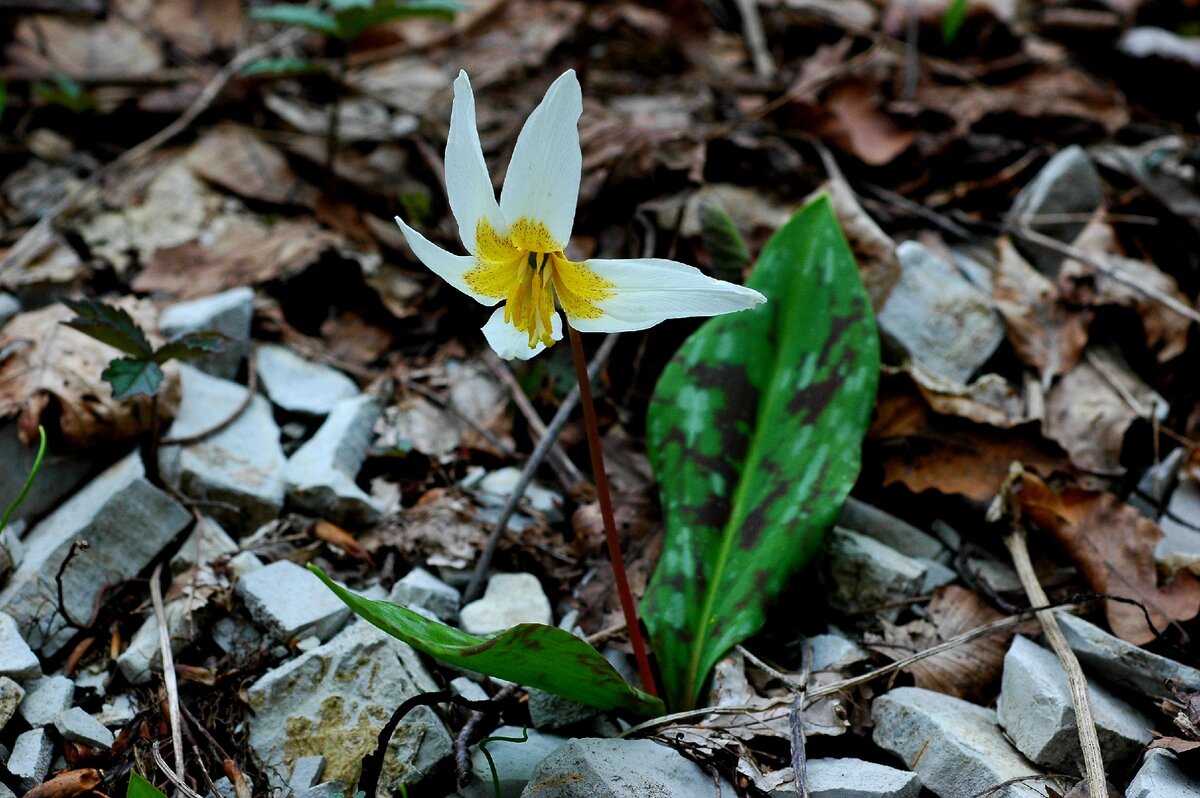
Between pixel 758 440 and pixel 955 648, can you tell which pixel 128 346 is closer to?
pixel 758 440

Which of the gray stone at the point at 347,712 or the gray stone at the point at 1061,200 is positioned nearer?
the gray stone at the point at 347,712

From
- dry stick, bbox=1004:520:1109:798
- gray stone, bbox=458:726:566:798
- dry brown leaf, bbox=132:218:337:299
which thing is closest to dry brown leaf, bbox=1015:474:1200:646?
dry stick, bbox=1004:520:1109:798

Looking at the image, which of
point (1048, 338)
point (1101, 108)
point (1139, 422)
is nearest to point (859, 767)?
point (1139, 422)

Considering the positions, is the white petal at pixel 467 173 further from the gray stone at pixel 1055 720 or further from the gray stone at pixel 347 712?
the gray stone at pixel 1055 720

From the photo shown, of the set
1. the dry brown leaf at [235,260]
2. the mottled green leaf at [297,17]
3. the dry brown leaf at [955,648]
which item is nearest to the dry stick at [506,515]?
the dry brown leaf at [955,648]

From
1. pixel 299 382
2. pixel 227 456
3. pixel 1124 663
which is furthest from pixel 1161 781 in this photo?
pixel 299 382
